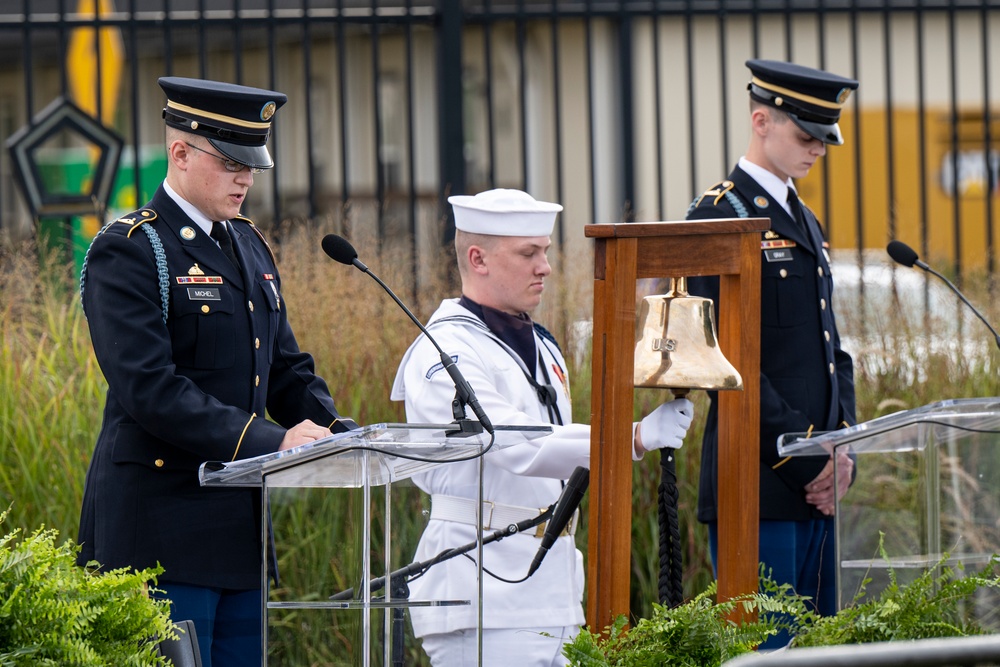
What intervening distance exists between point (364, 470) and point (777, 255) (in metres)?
1.66

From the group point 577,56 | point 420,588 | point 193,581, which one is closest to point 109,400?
point 193,581

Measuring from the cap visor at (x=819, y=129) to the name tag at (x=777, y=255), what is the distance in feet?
1.04

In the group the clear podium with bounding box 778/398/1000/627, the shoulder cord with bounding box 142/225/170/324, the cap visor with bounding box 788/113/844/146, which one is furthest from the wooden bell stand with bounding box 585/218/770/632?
the cap visor with bounding box 788/113/844/146

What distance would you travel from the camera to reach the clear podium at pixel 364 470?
8.70ft

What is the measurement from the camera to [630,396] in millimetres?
2842

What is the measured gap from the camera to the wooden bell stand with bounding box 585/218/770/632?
2.84 meters

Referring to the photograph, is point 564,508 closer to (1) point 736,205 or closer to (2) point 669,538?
(2) point 669,538

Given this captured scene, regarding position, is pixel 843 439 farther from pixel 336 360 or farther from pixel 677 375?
pixel 336 360

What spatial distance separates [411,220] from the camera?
687 cm

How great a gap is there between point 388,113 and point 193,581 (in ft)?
63.5

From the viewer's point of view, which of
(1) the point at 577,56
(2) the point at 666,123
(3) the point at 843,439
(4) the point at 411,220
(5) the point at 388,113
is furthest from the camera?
(5) the point at 388,113

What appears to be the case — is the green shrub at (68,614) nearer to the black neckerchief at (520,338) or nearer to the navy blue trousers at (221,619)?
the navy blue trousers at (221,619)

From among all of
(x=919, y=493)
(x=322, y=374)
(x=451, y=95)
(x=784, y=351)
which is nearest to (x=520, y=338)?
(x=784, y=351)

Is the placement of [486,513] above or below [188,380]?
below
